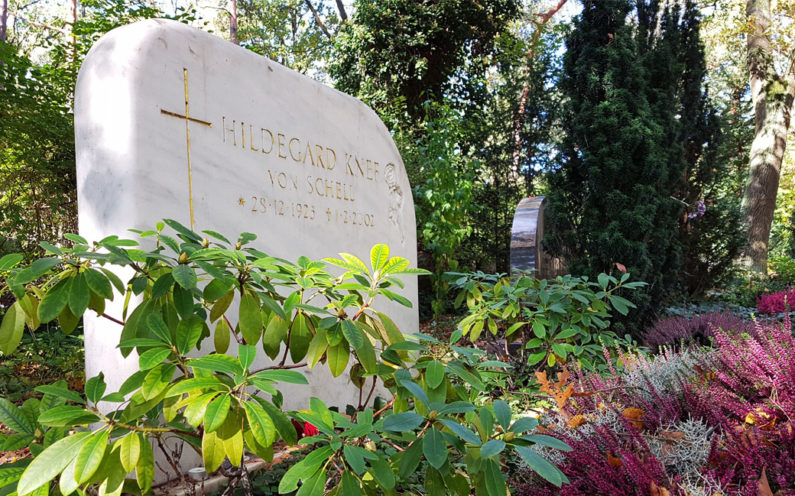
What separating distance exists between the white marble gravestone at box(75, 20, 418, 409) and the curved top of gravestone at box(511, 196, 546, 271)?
217cm

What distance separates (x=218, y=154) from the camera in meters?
2.51

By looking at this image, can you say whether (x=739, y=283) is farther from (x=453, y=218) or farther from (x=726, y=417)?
(x=726, y=417)

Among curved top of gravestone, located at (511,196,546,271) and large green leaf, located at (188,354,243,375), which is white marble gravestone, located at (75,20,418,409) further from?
curved top of gravestone, located at (511,196,546,271)

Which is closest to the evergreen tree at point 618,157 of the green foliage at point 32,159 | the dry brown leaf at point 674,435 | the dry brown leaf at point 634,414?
the dry brown leaf at point 634,414

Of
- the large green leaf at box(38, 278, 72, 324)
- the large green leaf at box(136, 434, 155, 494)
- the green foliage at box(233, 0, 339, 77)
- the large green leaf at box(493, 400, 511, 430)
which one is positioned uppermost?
the green foliage at box(233, 0, 339, 77)

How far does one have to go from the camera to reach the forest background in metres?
5.07

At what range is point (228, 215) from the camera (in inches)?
99.4

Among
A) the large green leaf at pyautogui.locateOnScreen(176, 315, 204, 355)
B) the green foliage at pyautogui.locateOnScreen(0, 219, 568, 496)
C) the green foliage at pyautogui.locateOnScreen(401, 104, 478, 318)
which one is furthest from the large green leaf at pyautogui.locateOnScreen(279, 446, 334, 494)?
the green foliage at pyautogui.locateOnScreen(401, 104, 478, 318)

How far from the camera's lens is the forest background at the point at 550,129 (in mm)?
5070

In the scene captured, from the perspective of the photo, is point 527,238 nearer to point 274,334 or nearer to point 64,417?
point 274,334

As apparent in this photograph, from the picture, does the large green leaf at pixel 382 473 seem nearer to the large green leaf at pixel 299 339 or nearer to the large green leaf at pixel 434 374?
the large green leaf at pixel 434 374

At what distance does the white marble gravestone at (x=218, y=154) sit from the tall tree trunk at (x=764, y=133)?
10401 millimetres

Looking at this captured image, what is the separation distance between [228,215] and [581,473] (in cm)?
195

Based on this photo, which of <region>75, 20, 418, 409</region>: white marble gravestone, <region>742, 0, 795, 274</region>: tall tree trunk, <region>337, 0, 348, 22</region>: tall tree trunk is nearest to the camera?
<region>75, 20, 418, 409</region>: white marble gravestone
